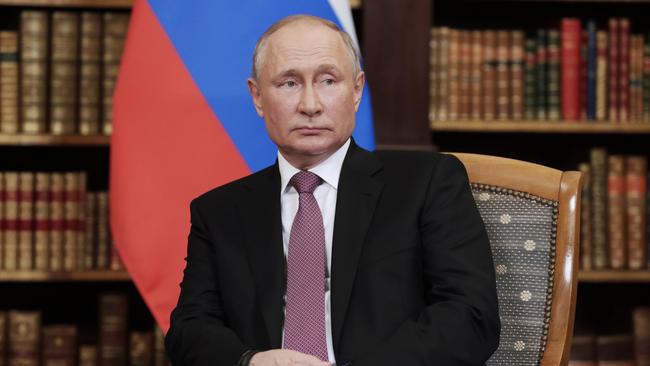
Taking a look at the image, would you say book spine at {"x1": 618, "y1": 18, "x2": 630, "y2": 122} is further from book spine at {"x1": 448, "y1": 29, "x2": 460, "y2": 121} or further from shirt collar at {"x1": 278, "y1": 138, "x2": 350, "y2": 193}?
shirt collar at {"x1": 278, "y1": 138, "x2": 350, "y2": 193}

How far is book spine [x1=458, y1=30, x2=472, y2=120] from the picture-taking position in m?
3.11

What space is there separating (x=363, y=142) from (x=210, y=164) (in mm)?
395

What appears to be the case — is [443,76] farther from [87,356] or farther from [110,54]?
[87,356]

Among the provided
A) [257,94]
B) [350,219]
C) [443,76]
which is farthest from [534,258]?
[443,76]

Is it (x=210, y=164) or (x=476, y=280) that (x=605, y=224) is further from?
(x=476, y=280)

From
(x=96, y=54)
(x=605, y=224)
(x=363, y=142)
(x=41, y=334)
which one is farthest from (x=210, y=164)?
(x=605, y=224)

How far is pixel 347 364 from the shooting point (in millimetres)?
1546

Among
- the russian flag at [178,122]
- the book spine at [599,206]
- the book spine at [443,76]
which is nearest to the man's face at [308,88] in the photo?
the russian flag at [178,122]

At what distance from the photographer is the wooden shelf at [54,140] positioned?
3014 millimetres

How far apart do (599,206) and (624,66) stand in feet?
1.48

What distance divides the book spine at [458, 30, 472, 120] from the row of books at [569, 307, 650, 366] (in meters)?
0.80

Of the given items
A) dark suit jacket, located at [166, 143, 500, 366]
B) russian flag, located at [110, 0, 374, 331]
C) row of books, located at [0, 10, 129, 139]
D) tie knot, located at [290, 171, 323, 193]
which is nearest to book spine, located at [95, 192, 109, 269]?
row of books, located at [0, 10, 129, 139]

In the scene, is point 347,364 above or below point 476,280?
below

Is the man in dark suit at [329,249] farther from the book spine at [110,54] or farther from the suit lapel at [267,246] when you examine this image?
the book spine at [110,54]
